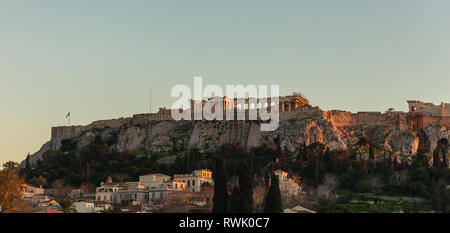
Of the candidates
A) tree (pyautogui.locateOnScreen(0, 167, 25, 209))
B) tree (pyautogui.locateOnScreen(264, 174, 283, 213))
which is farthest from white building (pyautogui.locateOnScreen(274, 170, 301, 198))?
tree (pyautogui.locateOnScreen(0, 167, 25, 209))

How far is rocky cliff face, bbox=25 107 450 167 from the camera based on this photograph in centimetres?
8931

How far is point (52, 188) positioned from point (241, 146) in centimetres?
2251

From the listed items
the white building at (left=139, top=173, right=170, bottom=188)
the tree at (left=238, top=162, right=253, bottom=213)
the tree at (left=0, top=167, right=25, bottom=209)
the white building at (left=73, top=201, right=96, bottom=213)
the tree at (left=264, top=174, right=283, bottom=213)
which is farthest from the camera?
the white building at (left=139, top=173, right=170, bottom=188)

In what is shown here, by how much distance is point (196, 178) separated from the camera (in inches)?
3105

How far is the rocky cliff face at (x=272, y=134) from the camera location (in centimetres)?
8931

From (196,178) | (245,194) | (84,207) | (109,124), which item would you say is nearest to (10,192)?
(84,207)

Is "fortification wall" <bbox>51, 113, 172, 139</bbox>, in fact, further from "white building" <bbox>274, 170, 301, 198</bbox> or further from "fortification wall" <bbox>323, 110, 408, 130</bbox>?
"white building" <bbox>274, 170, 301, 198</bbox>

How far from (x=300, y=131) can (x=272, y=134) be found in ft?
13.0

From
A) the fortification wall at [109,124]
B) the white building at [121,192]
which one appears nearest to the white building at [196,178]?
the white building at [121,192]

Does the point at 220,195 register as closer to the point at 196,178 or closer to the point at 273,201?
the point at 273,201

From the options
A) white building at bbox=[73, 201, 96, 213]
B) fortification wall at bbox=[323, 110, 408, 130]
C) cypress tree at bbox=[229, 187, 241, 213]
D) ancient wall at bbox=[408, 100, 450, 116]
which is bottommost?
white building at bbox=[73, 201, 96, 213]

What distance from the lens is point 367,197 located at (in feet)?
237
